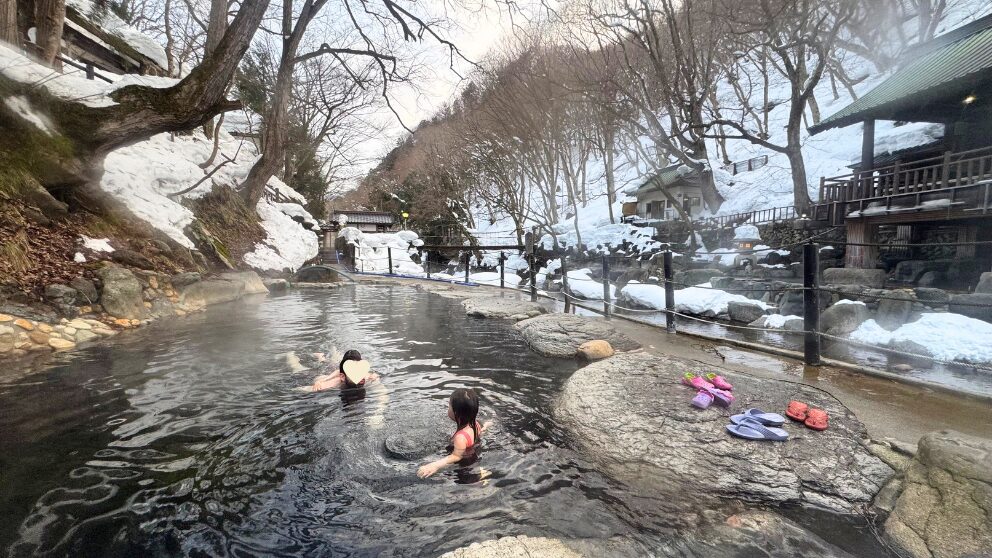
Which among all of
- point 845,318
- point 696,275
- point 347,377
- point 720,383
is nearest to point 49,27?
point 347,377

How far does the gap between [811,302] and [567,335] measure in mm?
2868

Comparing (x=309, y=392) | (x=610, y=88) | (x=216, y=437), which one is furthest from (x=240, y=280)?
(x=610, y=88)

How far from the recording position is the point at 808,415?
3.04 metres

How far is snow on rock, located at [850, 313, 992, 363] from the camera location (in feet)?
17.9

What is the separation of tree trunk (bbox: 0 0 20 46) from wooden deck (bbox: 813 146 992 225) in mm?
20045

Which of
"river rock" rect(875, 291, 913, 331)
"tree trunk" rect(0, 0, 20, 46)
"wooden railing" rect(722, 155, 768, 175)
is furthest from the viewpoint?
"wooden railing" rect(722, 155, 768, 175)

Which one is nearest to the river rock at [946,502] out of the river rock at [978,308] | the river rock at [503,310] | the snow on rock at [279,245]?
the river rock at [503,310]

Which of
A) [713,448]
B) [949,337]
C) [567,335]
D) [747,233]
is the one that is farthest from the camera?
[747,233]

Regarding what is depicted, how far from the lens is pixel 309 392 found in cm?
440

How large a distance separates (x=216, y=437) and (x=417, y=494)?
1.82m

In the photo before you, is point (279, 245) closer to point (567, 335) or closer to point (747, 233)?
point (567, 335)

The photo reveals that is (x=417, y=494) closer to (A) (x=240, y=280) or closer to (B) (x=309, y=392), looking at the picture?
(B) (x=309, y=392)

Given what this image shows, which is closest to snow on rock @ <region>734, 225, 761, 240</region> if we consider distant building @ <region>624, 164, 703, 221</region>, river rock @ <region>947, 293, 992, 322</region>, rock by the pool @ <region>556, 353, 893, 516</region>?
distant building @ <region>624, 164, 703, 221</region>

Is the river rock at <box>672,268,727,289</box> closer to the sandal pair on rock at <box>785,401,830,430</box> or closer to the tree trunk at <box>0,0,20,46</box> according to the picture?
the sandal pair on rock at <box>785,401,830,430</box>
